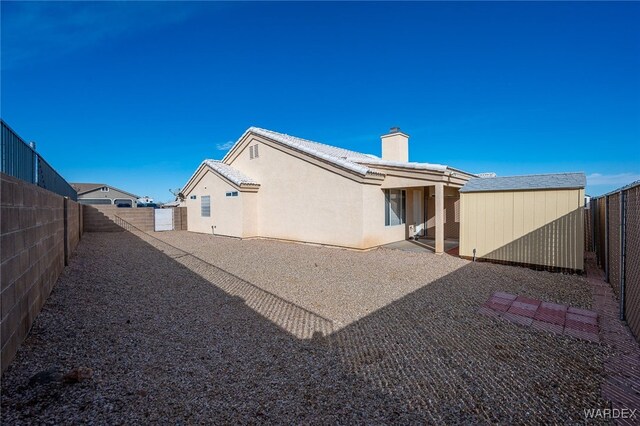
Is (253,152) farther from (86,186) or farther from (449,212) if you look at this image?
(86,186)

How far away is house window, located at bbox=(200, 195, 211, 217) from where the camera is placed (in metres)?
19.1

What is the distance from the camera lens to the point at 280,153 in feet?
49.2

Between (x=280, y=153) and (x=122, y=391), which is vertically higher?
(x=280, y=153)

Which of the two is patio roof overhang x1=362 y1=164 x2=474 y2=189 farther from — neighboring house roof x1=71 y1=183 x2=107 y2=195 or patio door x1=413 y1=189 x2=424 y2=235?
neighboring house roof x1=71 y1=183 x2=107 y2=195

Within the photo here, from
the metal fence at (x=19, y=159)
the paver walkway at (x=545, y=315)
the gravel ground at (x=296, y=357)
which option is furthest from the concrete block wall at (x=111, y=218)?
the paver walkway at (x=545, y=315)

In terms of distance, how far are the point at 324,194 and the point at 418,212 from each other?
17.3 feet

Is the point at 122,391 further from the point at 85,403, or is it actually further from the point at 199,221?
the point at 199,221

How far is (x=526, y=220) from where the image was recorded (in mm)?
8508

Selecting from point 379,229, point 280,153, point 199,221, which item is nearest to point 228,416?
point 379,229

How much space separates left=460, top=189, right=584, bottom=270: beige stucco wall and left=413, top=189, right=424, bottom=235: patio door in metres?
5.11

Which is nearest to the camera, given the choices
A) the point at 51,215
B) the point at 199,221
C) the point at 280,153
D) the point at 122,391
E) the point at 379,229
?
the point at 122,391

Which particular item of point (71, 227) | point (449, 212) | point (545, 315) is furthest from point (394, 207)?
point (71, 227)

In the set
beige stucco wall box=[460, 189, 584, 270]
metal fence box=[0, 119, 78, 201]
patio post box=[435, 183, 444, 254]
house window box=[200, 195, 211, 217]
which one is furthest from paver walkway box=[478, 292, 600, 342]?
house window box=[200, 195, 211, 217]

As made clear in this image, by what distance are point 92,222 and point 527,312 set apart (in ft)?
79.5
